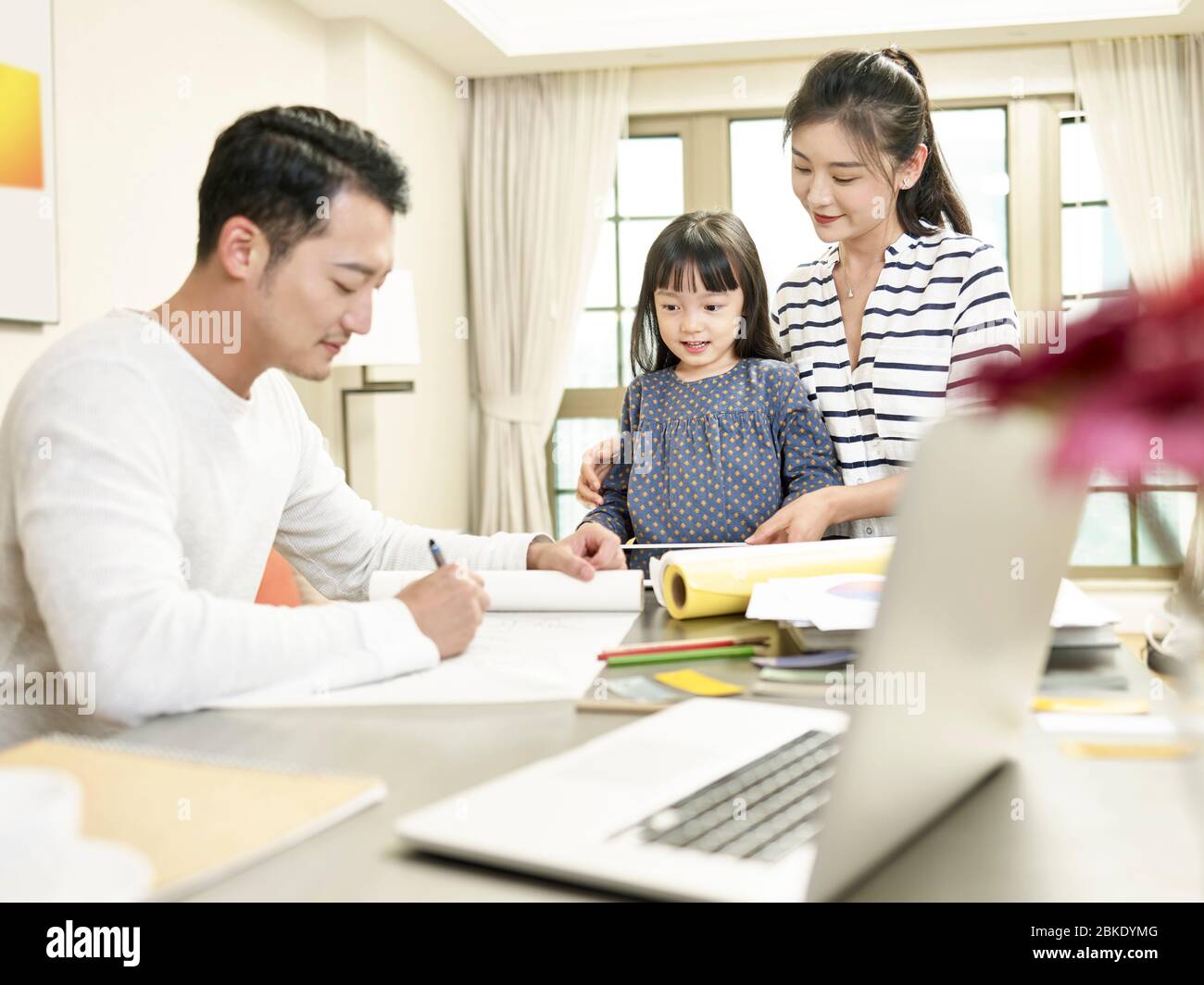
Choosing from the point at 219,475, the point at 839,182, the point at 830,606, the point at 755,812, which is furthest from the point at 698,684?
the point at 839,182

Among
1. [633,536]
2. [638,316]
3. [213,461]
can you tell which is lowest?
[633,536]

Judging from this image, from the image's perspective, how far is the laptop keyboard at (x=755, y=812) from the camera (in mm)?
617

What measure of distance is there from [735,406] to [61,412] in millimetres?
1223

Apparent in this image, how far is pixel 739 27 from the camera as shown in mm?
4711

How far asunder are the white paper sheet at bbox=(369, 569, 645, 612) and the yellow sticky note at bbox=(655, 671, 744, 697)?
1.19ft

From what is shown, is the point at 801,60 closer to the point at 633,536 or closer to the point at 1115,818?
the point at 633,536

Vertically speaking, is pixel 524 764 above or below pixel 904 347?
below

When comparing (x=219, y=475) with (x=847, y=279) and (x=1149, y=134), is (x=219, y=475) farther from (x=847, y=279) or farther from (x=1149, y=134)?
(x=1149, y=134)

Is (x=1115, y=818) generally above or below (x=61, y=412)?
below

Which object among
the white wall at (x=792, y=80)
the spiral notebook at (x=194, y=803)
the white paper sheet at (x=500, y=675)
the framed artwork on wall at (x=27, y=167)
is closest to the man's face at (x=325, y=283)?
the white paper sheet at (x=500, y=675)

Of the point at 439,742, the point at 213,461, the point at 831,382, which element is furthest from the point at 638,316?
the point at 439,742

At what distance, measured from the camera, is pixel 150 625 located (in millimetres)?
956

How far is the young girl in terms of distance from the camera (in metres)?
1.99

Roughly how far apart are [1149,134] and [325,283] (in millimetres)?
4598
